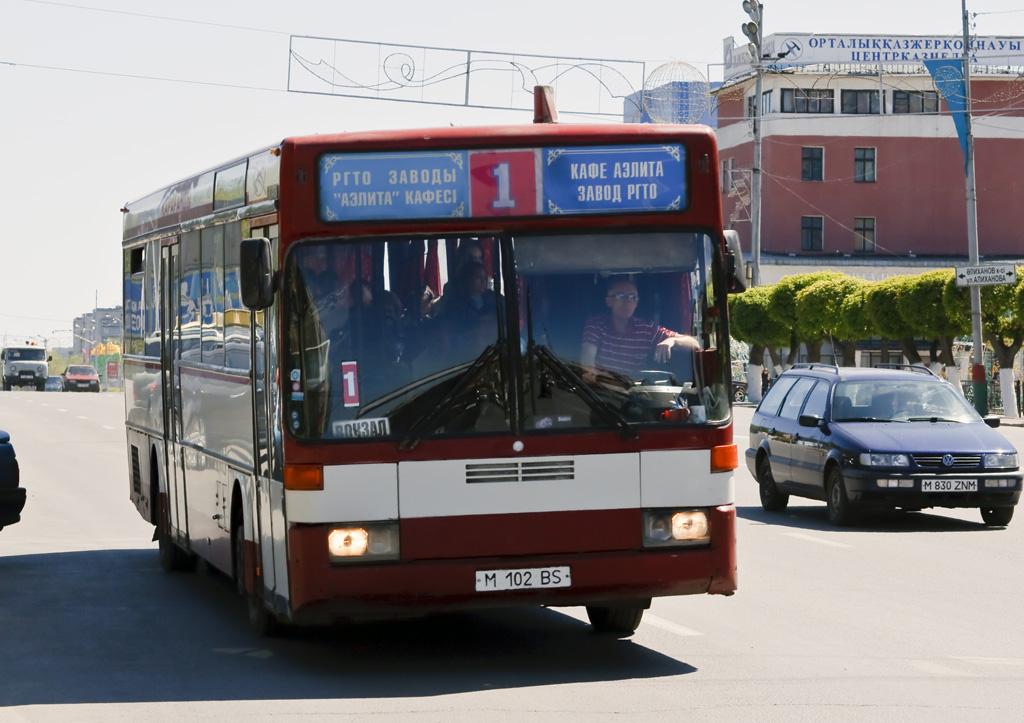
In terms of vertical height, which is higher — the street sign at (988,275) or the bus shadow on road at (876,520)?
the street sign at (988,275)

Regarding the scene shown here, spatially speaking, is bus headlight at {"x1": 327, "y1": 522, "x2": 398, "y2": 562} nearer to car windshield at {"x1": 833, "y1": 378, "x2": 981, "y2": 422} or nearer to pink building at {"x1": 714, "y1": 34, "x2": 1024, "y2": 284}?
car windshield at {"x1": 833, "y1": 378, "x2": 981, "y2": 422}

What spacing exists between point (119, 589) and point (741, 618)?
15.2 ft

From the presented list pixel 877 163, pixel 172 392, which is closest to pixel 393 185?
pixel 172 392

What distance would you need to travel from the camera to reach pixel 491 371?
868cm

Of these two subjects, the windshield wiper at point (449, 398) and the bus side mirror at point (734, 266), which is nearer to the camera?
the windshield wiper at point (449, 398)

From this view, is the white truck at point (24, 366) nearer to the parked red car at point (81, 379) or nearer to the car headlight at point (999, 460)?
the parked red car at point (81, 379)

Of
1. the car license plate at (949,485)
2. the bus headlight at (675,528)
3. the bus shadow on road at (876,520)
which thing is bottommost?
the bus shadow on road at (876,520)

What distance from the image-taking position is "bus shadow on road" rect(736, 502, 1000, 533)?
17.2m

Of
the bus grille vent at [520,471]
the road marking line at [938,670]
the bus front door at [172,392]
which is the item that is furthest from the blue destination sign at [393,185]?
the bus front door at [172,392]

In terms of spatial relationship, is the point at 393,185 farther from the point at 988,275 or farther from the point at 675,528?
the point at 988,275

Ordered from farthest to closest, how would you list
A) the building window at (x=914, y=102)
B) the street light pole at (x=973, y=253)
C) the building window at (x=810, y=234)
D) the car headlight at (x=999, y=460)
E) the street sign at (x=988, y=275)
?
the building window at (x=810, y=234), the building window at (x=914, y=102), the street light pole at (x=973, y=253), the street sign at (x=988, y=275), the car headlight at (x=999, y=460)

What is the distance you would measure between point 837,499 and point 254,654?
912 centimetres

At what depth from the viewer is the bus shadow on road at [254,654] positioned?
846cm

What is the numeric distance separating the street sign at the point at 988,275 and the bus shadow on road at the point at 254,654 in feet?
100
